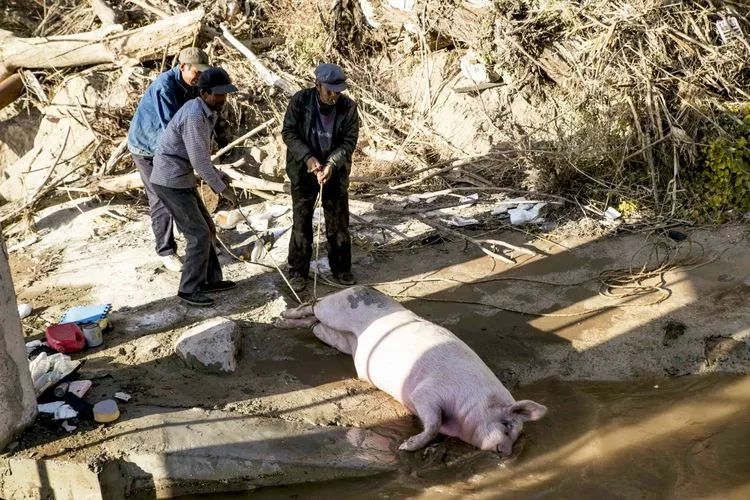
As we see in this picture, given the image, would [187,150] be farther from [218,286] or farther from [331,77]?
[218,286]

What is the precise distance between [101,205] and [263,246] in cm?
262

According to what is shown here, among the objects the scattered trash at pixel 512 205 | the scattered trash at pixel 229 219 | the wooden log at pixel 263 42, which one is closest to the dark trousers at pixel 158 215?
the scattered trash at pixel 229 219

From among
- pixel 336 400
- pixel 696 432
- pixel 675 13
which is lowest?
pixel 696 432

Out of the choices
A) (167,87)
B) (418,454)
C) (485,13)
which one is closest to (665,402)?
(418,454)

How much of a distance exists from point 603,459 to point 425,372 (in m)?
1.26

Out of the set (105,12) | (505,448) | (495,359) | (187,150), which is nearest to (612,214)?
(495,359)

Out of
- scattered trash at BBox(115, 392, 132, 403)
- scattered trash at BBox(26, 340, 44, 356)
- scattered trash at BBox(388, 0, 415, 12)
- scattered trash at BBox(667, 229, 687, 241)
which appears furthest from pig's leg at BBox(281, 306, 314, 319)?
scattered trash at BBox(388, 0, 415, 12)

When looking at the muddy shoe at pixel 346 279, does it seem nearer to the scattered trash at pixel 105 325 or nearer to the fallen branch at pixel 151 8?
the scattered trash at pixel 105 325

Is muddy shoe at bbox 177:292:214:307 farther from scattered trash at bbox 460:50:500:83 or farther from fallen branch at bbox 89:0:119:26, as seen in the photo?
fallen branch at bbox 89:0:119:26

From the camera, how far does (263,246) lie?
7.91 meters

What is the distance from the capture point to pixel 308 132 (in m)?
6.75

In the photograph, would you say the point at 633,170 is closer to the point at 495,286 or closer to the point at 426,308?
the point at 495,286

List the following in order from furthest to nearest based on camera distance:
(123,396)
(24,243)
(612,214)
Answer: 1. (24,243)
2. (612,214)
3. (123,396)

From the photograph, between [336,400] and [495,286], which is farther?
[495,286]
